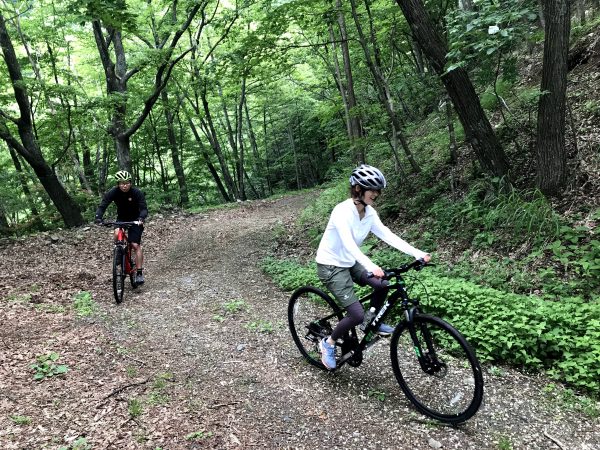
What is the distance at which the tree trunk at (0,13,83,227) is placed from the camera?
1153 cm

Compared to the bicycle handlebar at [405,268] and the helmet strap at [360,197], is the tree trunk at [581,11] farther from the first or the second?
the bicycle handlebar at [405,268]

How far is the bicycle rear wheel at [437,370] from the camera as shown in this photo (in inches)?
139

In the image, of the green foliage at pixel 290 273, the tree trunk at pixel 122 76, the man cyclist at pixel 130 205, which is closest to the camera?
the man cyclist at pixel 130 205

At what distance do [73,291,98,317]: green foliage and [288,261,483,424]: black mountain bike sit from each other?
4127 mm

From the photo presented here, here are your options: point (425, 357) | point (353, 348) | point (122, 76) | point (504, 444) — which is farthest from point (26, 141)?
point (504, 444)

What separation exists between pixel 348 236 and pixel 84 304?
17.6 feet

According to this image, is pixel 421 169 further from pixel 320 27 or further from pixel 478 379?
pixel 478 379

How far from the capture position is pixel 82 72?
2175 cm

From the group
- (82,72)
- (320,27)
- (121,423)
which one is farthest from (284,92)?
(121,423)

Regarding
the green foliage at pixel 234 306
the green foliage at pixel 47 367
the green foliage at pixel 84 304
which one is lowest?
the green foliage at pixel 234 306

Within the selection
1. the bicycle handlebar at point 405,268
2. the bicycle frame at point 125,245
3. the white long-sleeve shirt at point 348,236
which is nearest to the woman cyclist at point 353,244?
the white long-sleeve shirt at point 348,236

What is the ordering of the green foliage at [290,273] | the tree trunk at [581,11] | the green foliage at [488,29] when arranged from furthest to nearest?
the tree trunk at [581,11]
the green foliage at [290,273]
the green foliage at [488,29]

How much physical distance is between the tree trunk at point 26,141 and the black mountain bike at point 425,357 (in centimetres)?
1121

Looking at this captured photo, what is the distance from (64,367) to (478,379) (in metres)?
4.53
